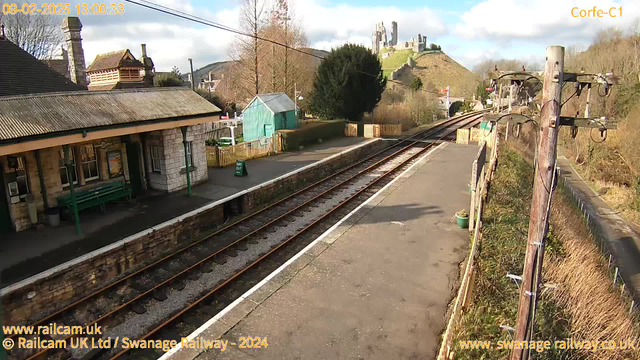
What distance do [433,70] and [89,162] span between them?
4402 inches

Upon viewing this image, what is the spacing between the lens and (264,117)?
24.9 meters

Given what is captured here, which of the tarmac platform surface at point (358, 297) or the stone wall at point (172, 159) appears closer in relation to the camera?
the tarmac platform surface at point (358, 297)

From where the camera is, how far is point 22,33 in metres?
31.8

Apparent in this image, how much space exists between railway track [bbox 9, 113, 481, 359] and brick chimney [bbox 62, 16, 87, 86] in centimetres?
1010

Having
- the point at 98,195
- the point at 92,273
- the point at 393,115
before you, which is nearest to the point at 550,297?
the point at 92,273

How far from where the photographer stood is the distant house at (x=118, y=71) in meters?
20.5

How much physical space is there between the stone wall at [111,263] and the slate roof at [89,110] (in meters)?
3.27

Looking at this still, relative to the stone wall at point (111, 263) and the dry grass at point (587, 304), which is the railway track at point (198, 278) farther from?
the dry grass at point (587, 304)

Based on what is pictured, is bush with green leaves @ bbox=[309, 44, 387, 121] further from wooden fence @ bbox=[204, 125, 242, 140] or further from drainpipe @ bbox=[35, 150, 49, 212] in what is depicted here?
drainpipe @ bbox=[35, 150, 49, 212]

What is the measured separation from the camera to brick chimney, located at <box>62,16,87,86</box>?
16188 millimetres

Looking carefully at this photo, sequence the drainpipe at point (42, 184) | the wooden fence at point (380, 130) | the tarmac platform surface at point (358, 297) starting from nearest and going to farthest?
the tarmac platform surface at point (358, 297)
the drainpipe at point (42, 184)
the wooden fence at point (380, 130)

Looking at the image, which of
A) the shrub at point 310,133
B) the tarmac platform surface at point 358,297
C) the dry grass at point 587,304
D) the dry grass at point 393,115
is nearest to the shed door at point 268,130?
the shrub at point 310,133

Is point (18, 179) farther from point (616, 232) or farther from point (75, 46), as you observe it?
point (616, 232)

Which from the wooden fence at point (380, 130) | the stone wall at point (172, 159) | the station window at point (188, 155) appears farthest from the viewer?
the wooden fence at point (380, 130)
